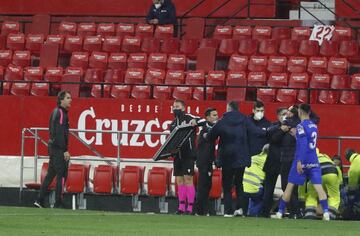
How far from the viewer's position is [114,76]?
31.6 metres

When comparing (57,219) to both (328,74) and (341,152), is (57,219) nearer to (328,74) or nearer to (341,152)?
(341,152)

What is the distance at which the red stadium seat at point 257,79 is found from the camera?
30.3 meters

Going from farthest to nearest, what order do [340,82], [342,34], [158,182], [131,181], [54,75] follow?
[342,34] < [54,75] < [340,82] < [131,181] < [158,182]

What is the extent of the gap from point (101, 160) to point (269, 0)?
358 inches

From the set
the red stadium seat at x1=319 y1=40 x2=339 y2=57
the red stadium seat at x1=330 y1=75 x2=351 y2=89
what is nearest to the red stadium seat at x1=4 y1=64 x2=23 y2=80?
the red stadium seat at x1=319 y1=40 x2=339 y2=57

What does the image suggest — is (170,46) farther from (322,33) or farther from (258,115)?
(258,115)

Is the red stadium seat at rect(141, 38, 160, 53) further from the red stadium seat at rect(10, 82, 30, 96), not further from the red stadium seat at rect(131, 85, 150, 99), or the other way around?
the red stadium seat at rect(10, 82, 30, 96)

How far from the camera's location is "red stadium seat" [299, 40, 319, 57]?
31.6 metres

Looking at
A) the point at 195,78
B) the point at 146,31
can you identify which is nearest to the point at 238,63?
the point at 195,78

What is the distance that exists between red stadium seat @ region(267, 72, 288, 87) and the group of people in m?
5.81

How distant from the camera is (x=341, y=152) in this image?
28188 mm

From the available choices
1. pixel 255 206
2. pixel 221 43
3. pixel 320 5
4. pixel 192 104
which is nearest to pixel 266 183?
pixel 255 206

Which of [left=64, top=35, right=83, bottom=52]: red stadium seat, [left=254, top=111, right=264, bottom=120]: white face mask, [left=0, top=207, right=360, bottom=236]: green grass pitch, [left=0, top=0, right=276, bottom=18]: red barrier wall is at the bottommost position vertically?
[left=0, top=207, right=360, bottom=236]: green grass pitch

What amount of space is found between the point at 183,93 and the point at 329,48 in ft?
11.4
